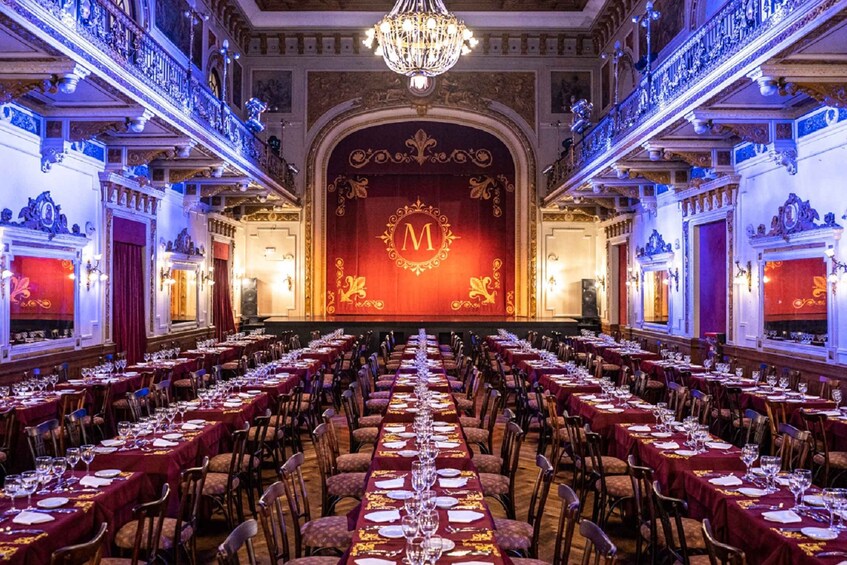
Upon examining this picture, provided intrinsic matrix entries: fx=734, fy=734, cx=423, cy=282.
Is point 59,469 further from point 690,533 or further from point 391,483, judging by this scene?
point 690,533

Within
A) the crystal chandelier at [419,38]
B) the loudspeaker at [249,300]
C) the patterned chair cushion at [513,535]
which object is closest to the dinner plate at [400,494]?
the patterned chair cushion at [513,535]

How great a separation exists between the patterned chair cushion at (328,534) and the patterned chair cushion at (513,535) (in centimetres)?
87

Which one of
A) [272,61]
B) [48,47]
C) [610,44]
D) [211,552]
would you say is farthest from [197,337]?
[610,44]

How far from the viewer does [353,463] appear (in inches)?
234

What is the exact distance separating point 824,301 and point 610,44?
1169 cm

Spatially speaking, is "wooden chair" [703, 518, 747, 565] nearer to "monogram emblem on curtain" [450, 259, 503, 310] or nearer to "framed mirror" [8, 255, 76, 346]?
"framed mirror" [8, 255, 76, 346]

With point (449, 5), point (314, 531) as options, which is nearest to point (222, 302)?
point (449, 5)

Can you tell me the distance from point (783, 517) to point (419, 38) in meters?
6.35

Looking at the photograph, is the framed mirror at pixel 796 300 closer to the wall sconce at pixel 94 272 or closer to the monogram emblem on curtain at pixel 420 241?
the wall sconce at pixel 94 272

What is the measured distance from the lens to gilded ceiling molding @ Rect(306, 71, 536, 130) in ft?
66.7

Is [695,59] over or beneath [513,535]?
over

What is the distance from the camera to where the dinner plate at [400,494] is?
394 centimetres

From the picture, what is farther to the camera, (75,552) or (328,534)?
(328,534)

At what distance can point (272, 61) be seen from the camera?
20.3m
